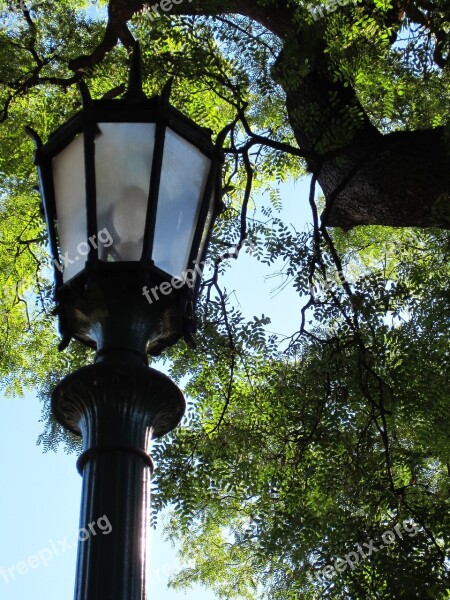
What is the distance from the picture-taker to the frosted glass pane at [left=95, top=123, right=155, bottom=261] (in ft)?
8.85

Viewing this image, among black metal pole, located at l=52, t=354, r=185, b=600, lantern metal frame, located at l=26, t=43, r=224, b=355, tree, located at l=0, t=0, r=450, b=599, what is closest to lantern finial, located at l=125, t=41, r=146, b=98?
lantern metal frame, located at l=26, t=43, r=224, b=355

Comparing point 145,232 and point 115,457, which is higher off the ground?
point 145,232

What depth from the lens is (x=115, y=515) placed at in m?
2.30

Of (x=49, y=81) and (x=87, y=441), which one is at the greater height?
(x=49, y=81)

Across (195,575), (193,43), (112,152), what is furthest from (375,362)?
(195,575)

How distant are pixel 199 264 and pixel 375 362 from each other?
317 cm

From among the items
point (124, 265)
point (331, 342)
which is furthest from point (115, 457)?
point (331, 342)

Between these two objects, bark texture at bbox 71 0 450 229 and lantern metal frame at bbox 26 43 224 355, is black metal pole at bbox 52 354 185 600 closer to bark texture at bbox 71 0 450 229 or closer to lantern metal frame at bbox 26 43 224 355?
lantern metal frame at bbox 26 43 224 355

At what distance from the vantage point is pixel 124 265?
2691 millimetres

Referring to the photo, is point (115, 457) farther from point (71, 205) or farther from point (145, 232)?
A: point (71, 205)

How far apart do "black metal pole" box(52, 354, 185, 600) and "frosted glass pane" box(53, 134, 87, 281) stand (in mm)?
388

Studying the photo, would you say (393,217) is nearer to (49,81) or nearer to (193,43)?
(193,43)

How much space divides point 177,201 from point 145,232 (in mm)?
235

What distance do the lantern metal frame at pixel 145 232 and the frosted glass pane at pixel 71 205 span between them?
0.03 meters
